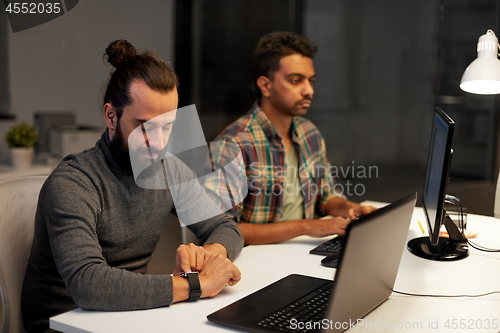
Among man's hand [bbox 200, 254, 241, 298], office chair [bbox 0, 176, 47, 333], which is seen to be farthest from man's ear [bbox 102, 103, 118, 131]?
man's hand [bbox 200, 254, 241, 298]

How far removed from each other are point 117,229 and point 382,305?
29.2 inches

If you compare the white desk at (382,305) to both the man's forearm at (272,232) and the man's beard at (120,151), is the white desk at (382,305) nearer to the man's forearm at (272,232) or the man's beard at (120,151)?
→ the man's forearm at (272,232)

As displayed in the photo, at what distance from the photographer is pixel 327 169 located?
2.44 m

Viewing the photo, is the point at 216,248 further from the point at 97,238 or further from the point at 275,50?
the point at 275,50

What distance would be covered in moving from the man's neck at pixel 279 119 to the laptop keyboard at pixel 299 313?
1170 millimetres

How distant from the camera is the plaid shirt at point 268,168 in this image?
2104 mm

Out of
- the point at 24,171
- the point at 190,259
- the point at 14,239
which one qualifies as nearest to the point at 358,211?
the point at 190,259

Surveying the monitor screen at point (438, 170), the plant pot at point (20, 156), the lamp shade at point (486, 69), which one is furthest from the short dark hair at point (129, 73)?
the plant pot at point (20, 156)

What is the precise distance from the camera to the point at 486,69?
1695 mm

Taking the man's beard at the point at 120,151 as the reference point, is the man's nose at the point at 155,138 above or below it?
above

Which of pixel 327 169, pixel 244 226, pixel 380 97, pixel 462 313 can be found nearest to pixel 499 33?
pixel 380 97

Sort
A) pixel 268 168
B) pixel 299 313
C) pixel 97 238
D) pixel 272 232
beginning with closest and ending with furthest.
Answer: pixel 299 313 < pixel 97 238 < pixel 272 232 < pixel 268 168

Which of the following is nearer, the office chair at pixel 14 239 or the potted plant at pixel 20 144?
the office chair at pixel 14 239

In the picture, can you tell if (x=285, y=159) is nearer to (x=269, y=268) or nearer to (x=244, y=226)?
(x=244, y=226)
